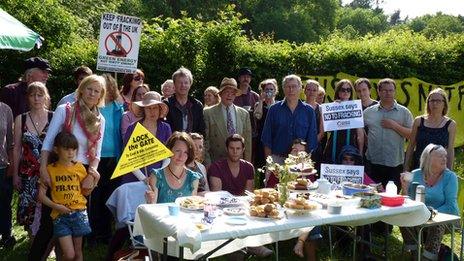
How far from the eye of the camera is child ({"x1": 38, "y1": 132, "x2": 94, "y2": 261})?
176 inches

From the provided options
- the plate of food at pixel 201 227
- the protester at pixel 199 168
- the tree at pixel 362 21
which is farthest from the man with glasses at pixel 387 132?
the tree at pixel 362 21

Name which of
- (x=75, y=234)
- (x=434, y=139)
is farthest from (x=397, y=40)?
(x=75, y=234)

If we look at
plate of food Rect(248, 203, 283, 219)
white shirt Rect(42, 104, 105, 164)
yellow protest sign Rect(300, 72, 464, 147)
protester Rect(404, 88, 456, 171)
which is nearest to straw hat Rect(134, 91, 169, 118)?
white shirt Rect(42, 104, 105, 164)

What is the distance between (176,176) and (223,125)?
6.25 feet

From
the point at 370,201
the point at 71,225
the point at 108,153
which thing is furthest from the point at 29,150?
the point at 370,201

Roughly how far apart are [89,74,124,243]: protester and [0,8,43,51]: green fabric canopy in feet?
3.09

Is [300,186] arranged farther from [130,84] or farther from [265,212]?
[130,84]

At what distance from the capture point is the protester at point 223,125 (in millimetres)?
6508

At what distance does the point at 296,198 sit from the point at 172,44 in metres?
5.59

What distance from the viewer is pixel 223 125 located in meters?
6.52

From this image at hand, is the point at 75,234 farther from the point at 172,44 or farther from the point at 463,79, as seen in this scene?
the point at 463,79

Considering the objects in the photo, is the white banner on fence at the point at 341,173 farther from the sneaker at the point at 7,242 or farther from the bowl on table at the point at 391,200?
the sneaker at the point at 7,242

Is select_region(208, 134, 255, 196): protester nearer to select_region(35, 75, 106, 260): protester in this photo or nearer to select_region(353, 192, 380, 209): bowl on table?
select_region(35, 75, 106, 260): protester

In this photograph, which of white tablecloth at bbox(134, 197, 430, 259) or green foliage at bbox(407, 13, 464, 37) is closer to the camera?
white tablecloth at bbox(134, 197, 430, 259)
